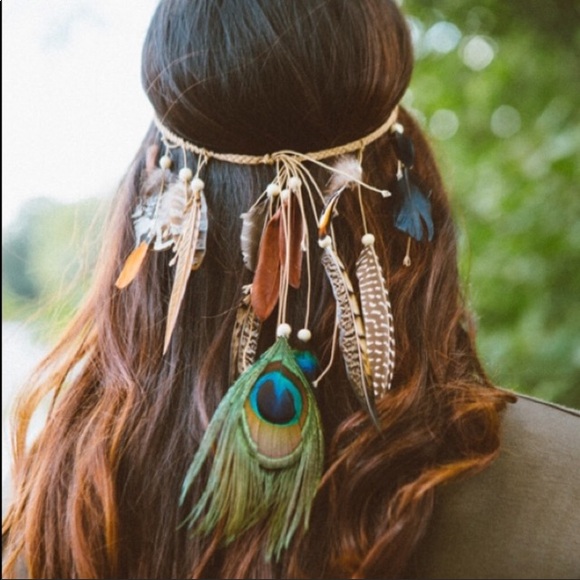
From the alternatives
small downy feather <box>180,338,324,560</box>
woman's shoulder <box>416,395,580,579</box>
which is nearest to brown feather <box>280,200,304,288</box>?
small downy feather <box>180,338,324,560</box>

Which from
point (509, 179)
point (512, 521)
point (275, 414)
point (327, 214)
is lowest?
point (512, 521)

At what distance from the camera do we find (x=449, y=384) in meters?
0.94

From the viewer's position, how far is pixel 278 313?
95 cm

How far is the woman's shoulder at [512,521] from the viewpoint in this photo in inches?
33.9

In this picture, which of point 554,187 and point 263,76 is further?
point 554,187

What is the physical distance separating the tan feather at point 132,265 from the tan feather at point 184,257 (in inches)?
1.7

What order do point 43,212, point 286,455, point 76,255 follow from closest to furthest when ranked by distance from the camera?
point 286,455 < point 76,255 < point 43,212

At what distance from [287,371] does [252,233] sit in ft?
0.58

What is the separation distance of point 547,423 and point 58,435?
0.63 meters

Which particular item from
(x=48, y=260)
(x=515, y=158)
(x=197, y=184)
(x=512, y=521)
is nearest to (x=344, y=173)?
(x=197, y=184)

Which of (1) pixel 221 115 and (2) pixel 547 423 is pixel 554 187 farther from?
(1) pixel 221 115

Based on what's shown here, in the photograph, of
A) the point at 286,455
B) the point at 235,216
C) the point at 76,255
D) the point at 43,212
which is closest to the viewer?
the point at 286,455

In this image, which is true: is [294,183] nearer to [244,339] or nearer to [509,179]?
[244,339]

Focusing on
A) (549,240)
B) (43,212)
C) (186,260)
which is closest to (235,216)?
(186,260)
